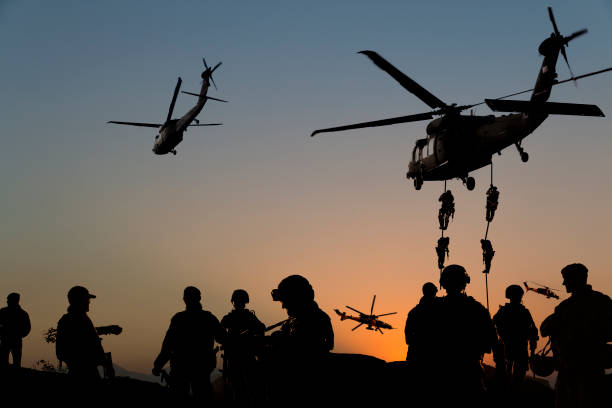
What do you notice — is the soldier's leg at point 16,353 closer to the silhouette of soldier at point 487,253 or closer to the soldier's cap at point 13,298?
the soldier's cap at point 13,298

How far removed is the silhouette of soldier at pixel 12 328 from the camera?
14.1 meters

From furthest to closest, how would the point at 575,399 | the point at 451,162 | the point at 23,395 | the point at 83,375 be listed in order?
the point at 451,162
the point at 23,395
the point at 83,375
the point at 575,399

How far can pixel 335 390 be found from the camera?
5.83 metres

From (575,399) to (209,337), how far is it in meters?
5.10

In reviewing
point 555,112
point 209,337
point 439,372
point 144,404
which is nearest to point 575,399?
point 439,372

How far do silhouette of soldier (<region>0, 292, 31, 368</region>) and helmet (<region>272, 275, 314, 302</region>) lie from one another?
10.4 meters

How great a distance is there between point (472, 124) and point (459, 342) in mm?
15897

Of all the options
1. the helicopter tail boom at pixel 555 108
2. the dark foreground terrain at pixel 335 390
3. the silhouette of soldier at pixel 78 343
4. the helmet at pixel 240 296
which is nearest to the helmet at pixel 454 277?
the dark foreground terrain at pixel 335 390

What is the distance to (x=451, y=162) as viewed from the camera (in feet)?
69.9

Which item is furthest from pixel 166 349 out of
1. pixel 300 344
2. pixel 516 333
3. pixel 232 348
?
pixel 516 333

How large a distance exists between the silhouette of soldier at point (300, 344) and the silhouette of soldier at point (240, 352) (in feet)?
10.4

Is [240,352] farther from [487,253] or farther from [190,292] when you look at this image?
[487,253]

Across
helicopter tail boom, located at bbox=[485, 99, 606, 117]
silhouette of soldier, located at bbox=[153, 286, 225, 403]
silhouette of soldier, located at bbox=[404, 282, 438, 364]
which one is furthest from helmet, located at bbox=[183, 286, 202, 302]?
helicopter tail boom, located at bbox=[485, 99, 606, 117]

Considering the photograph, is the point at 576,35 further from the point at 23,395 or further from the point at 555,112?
the point at 23,395
